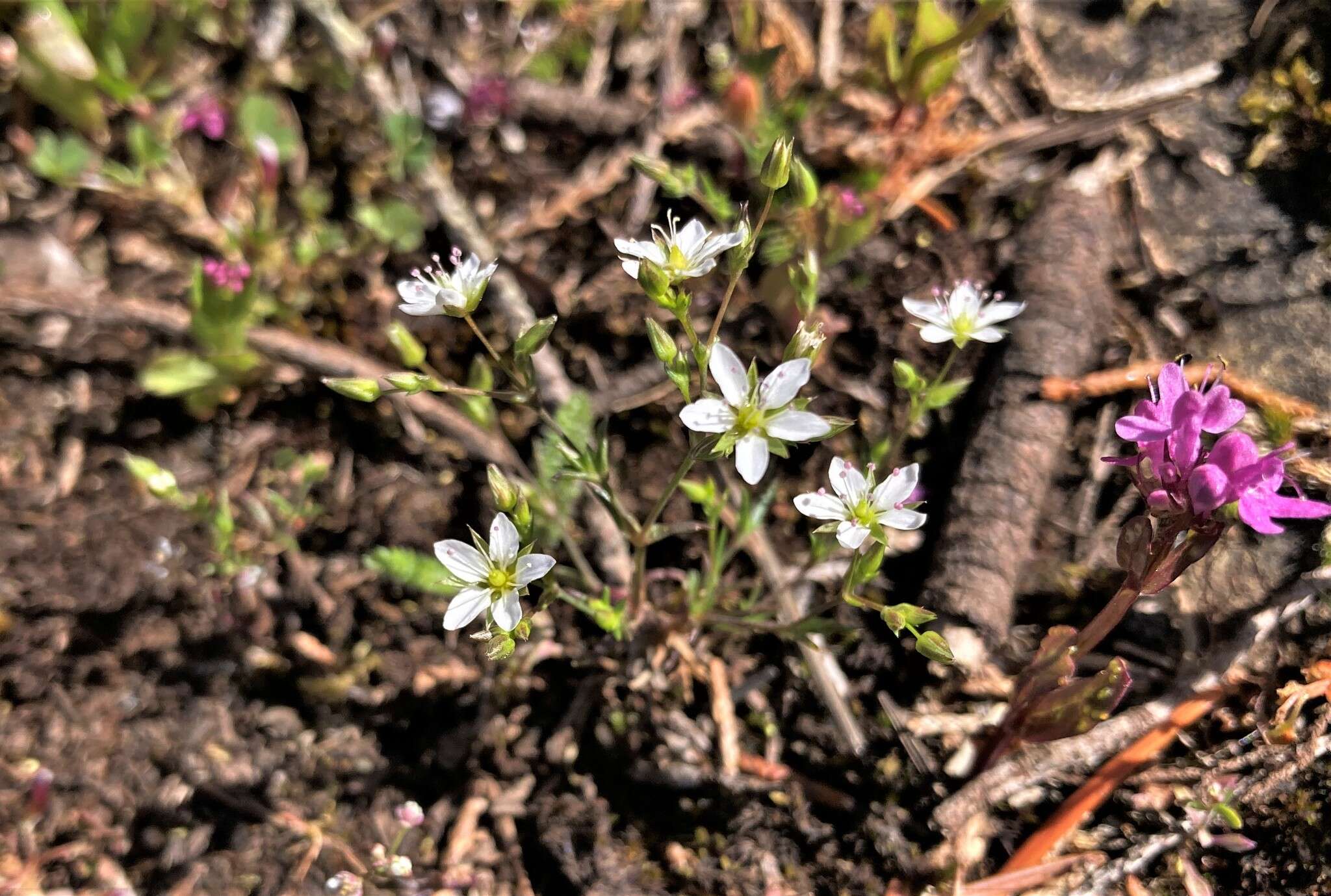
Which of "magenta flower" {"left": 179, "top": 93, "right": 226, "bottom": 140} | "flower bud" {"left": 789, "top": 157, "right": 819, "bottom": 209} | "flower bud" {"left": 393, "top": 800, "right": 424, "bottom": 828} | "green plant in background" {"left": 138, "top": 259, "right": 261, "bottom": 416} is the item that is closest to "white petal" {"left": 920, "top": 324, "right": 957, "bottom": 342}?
"flower bud" {"left": 789, "top": 157, "right": 819, "bottom": 209}

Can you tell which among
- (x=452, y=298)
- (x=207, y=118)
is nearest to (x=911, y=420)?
(x=452, y=298)

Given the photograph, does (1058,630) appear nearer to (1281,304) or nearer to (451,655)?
(1281,304)

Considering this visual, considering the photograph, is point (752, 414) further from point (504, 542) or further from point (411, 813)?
point (411, 813)

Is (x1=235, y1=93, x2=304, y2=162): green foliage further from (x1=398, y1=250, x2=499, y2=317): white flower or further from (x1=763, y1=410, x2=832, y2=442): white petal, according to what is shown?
(x1=763, y1=410, x2=832, y2=442): white petal

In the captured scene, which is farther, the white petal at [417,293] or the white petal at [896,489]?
the white petal at [417,293]

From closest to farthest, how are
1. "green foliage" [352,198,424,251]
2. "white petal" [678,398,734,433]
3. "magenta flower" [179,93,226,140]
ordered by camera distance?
1. "white petal" [678,398,734,433]
2. "green foliage" [352,198,424,251]
3. "magenta flower" [179,93,226,140]

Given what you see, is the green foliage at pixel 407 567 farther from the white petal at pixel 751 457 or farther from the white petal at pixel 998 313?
the white petal at pixel 998 313

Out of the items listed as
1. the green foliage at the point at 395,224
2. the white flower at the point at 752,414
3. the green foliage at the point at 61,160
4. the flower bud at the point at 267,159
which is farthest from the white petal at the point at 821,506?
the green foliage at the point at 61,160
